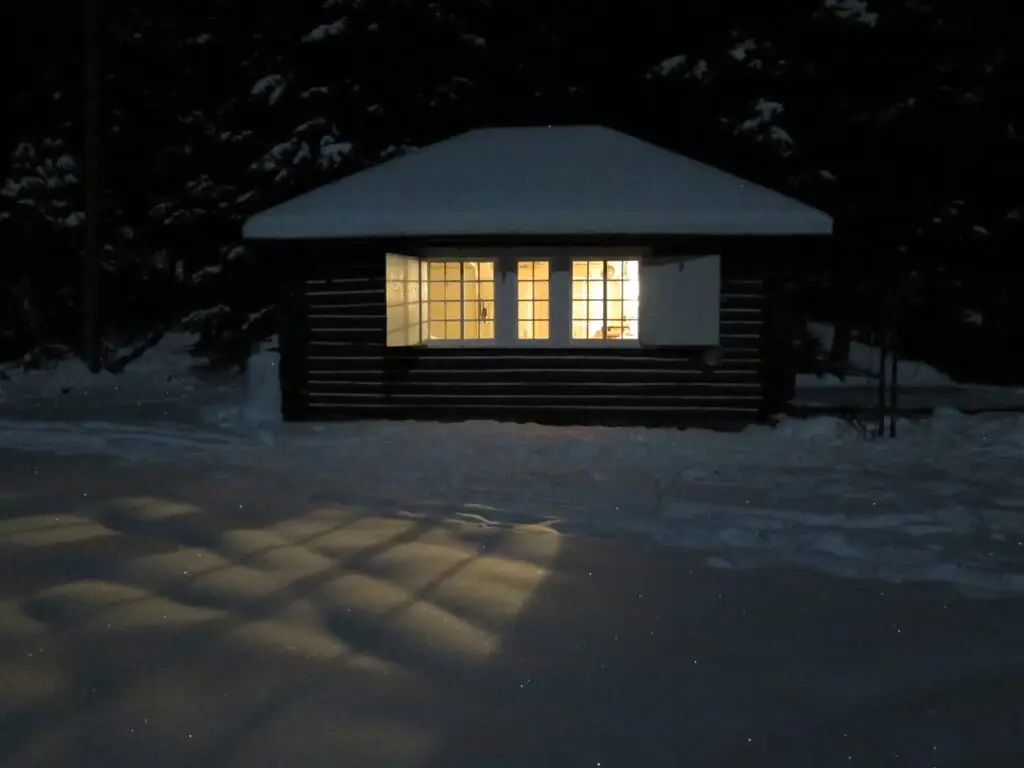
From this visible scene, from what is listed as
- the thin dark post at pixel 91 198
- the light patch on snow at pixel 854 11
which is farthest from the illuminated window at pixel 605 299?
the thin dark post at pixel 91 198

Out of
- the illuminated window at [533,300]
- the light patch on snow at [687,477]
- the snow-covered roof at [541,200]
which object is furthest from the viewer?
the illuminated window at [533,300]

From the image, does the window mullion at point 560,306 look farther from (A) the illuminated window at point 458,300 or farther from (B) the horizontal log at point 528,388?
(A) the illuminated window at point 458,300

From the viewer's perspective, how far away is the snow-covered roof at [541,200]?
12828 mm

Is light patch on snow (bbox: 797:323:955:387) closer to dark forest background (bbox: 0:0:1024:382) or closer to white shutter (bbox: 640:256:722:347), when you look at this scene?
dark forest background (bbox: 0:0:1024:382)

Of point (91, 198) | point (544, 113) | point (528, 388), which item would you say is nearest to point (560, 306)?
point (528, 388)

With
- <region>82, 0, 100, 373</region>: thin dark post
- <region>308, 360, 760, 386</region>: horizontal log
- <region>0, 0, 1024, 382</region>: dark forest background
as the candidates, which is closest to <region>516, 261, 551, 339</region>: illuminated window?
<region>308, 360, 760, 386</region>: horizontal log

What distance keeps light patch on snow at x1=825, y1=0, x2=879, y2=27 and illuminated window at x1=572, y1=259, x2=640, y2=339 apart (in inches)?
442

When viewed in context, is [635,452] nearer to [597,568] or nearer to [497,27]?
[597,568]

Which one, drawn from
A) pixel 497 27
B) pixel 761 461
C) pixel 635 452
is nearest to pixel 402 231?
pixel 635 452

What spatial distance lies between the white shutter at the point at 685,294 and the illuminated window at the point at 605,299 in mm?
479

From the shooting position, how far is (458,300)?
1405 centimetres

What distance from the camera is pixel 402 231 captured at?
43.0 ft

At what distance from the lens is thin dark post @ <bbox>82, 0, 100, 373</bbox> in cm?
2219

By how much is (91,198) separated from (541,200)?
13332 mm
